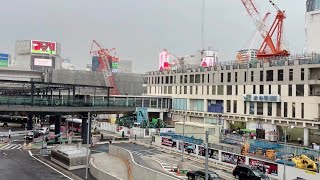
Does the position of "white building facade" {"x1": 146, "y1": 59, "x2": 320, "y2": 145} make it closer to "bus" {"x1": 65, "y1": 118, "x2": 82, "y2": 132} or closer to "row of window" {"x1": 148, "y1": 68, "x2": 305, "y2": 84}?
"row of window" {"x1": 148, "y1": 68, "x2": 305, "y2": 84}

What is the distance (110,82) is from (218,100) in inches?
3193

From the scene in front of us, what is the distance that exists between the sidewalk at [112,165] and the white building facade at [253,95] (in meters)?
38.8

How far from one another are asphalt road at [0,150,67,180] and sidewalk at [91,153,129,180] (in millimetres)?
4824

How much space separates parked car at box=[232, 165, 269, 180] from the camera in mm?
36459

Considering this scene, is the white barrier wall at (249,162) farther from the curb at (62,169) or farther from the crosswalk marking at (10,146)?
the crosswalk marking at (10,146)

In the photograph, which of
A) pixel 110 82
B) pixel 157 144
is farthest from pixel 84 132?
pixel 110 82

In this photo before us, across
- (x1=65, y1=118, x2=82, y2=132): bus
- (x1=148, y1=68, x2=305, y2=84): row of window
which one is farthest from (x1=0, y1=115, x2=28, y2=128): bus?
(x1=148, y1=68, x2=305, y2=84): row of window

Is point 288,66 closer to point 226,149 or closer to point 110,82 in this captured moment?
point 226,149

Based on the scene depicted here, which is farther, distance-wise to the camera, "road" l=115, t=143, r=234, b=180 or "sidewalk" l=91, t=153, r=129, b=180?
"road" l=115, t=143, r=234, b=180

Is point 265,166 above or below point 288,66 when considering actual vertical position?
below

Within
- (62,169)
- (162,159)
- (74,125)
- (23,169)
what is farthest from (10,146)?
(74,125)

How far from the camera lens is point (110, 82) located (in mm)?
160750

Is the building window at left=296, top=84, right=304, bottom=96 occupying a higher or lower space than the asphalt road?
higher

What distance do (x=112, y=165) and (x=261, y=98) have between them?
4420 cm
